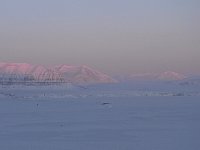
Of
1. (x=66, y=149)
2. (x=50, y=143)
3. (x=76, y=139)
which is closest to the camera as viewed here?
(x=66, y=149)

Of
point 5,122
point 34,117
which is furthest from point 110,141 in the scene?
point 34,117

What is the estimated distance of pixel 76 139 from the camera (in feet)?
34.7

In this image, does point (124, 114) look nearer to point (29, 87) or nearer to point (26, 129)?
point (26, 129)

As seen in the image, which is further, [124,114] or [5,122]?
[124,114]

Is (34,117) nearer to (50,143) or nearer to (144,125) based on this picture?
(144,125)

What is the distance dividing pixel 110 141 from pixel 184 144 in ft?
5.16

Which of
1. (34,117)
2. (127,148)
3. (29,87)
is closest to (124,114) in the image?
(34,117)

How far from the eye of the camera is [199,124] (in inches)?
511

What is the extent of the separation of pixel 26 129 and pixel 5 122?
177 centimetres

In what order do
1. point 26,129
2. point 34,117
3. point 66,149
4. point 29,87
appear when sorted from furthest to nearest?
point 29,87 → point 34,117 → point 26,129 → point 66,149

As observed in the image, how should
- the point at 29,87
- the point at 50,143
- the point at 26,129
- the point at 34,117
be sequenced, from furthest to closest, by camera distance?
1. the point at 29,87
2. the point at 34,117
3. the point at 26,129
4. the point at 50,143

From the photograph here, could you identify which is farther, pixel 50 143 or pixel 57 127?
pixel 57 127

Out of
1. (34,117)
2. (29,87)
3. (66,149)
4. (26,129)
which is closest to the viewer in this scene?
(66,149)

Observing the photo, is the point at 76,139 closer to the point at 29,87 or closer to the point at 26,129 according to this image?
the point at 26,129
